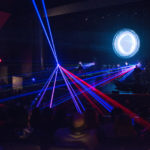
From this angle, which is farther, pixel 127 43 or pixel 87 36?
pixel 87 36

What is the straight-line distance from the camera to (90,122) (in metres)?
3.49

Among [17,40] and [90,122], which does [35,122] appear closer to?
[90,122]

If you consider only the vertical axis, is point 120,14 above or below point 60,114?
above

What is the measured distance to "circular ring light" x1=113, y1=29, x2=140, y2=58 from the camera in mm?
11130

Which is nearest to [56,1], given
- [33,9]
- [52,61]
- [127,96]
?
[33,9]

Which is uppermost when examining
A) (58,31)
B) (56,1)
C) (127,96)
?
(56,1)

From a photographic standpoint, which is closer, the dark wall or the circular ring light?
the circular ring light

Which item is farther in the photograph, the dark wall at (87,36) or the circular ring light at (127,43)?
the dark wall at (87,36)

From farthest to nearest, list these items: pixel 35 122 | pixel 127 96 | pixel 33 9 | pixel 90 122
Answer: pixel 33 9 → pixel 127 96 → pixel 35 122 → pixel 90 122

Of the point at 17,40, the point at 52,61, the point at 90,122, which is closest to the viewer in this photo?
the point at 90,122

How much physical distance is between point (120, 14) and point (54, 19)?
401 centimetres

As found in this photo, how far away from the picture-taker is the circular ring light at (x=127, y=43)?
11130 mm

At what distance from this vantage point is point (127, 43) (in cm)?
1120

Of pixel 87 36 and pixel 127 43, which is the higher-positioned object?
pixel 87 36
